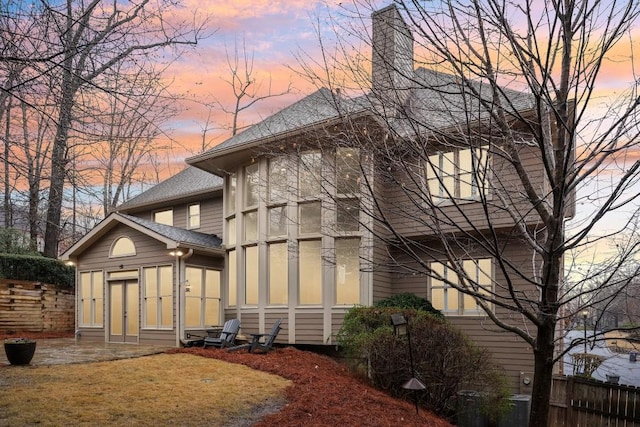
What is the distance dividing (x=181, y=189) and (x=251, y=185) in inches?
207

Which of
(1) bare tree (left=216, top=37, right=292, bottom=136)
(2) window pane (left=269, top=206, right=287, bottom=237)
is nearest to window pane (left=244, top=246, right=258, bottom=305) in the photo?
(2) window pane (left=269, top=206, right=287, bottom=237)

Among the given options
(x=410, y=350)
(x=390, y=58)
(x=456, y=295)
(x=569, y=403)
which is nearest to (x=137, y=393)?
(x=410, y=350)

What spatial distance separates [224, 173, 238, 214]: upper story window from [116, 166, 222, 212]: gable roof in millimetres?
936

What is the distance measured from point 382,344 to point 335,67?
17.3 feet

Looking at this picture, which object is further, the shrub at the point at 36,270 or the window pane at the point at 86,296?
the shrub at the point at 36,270

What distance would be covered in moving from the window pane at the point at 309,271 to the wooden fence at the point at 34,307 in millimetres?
11357

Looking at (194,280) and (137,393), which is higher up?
(194,280)

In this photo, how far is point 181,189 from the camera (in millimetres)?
18828

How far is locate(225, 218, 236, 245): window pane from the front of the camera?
50.2 ft

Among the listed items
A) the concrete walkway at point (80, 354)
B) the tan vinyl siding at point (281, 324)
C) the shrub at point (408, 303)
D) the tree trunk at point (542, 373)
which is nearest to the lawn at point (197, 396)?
the concrete walkway at point (80, 354)

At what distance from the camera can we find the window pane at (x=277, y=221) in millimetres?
13648

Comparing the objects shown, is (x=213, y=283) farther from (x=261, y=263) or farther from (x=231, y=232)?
(x=261, y=263)

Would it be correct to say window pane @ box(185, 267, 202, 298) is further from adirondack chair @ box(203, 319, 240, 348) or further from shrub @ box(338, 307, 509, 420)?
shrub @ box(338, 307, 509, 420)

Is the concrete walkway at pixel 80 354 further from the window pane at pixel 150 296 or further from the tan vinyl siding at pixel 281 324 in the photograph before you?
the tan vinyl siding at pixel 281 324
